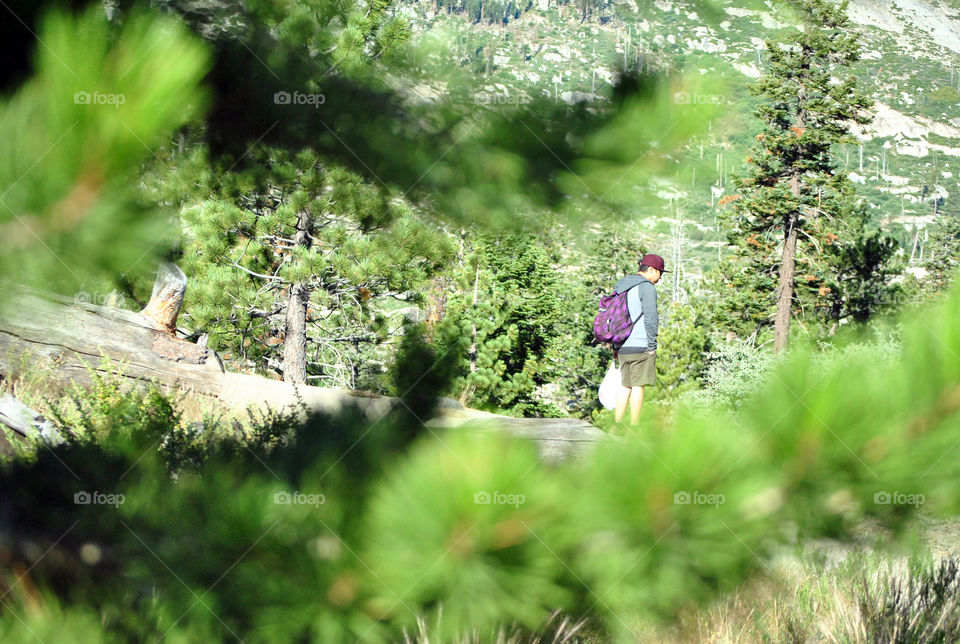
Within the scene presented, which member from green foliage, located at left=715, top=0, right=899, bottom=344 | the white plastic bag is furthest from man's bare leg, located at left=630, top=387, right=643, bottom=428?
green foliage, located at left=715, top=0, right=899, bottom=344

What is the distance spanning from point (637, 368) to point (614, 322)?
0.31 metres

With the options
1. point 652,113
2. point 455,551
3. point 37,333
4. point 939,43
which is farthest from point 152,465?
point 939,43

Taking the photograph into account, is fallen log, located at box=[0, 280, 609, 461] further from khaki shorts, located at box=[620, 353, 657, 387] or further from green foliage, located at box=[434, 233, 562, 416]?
green foliage, located at box=[434, 233, 562, 416]

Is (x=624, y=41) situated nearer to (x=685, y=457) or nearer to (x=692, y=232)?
(x=685, y=457)

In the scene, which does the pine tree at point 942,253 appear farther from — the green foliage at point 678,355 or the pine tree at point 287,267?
the pine tree at point 287,267

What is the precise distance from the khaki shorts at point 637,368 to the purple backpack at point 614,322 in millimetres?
124

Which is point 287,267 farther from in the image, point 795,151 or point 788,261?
point 795,151

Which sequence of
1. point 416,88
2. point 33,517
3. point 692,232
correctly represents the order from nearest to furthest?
point 416,88
point 33,517
point 692,232

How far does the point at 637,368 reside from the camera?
13.3 feet

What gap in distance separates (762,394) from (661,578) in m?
0.28

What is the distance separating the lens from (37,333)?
21.9ft

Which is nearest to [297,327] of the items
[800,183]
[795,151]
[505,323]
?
[505,323]

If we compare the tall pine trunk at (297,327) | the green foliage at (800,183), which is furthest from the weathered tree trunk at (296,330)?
the green foliage at (800,183)

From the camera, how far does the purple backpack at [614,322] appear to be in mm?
4078
